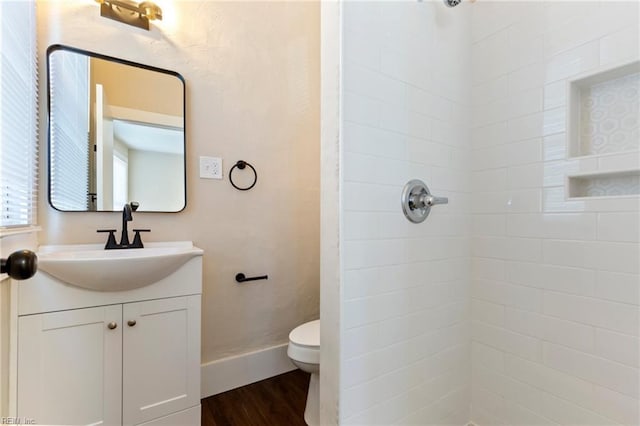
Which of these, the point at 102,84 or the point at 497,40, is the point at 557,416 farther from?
the point at 102,84

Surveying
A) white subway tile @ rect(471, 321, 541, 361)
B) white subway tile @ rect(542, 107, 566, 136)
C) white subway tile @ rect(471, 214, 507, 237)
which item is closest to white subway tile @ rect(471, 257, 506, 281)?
white subway tile @ rect(471, 214, 507, 237)

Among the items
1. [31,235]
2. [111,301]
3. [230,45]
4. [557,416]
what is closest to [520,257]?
[557,416]

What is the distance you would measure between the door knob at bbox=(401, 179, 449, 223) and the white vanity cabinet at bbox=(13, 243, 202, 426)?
0.97 meters

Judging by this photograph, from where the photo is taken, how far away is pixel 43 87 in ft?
4.53

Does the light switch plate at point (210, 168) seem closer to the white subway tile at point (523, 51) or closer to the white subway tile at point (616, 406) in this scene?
the white subway tile at point (523, 51)

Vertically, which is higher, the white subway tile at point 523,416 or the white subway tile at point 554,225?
the white subway tile at point 554,225

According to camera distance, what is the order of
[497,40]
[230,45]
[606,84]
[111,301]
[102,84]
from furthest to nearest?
[230,45], [102,84], [497,40], [111,301], [606,84]

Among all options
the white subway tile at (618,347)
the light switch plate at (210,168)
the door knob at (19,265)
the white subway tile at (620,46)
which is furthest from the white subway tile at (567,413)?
the light switch plate at (210,168)

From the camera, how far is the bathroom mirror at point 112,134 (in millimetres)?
1417

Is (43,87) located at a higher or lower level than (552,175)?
higher

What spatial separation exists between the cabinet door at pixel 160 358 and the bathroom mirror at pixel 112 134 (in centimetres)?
56

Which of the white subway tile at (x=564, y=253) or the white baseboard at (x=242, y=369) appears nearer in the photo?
the white subway tile at (x=564, y=253)

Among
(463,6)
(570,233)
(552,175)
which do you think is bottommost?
(570,233)

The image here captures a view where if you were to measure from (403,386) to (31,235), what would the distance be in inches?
65.4
